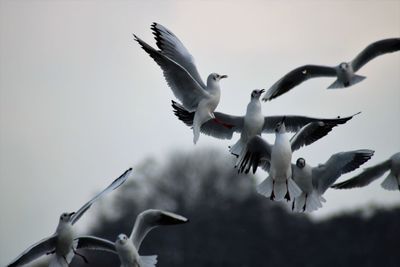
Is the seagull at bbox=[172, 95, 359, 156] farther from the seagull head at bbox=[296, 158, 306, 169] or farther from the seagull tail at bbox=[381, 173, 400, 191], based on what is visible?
the seagull tail at bbox=[381, 173, 400, 191]

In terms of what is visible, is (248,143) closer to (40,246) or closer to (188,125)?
(188,125)

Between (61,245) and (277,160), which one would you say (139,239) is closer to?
(61,245)

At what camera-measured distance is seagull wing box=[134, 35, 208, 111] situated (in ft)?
39.3

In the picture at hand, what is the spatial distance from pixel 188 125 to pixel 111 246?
1396 millimetres

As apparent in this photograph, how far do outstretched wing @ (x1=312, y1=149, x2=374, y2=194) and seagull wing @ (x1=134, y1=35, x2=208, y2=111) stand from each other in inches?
58.6

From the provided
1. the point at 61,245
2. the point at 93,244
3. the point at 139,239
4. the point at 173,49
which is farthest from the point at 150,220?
the point at 173,49

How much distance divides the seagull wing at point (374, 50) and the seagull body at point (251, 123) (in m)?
1.66

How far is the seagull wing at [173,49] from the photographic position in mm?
12312

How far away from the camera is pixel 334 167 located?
12977 mm

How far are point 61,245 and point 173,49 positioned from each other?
209 centimetres

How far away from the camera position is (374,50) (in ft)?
45.0

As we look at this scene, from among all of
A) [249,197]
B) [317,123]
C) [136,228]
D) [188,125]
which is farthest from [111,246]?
[249,197]

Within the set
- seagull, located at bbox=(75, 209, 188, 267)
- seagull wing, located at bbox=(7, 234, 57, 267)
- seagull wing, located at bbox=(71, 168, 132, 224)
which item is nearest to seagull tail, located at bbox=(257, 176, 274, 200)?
seagull, located at bbox=(75, 209, 188, 267)

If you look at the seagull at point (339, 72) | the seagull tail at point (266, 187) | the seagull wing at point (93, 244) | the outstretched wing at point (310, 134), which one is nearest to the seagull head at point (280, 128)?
the outstretched wing at point (310, 134)
